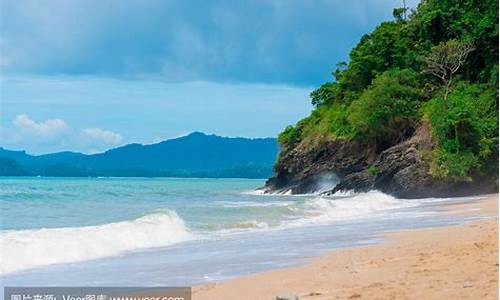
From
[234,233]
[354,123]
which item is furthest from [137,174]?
[234,233]

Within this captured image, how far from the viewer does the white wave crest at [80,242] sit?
38.5 ft

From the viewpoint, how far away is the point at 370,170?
37000 millimetres

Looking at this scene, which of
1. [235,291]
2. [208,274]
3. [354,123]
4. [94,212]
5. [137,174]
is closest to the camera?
[235,291]

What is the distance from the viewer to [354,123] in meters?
39.0

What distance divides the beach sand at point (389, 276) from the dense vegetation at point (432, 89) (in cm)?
2063

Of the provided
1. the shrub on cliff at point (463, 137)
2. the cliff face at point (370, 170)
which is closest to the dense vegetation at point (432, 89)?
the shrub on cliff at point (463, 137)

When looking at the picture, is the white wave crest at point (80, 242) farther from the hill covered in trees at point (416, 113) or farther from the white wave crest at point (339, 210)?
the hill covered in trees at point (416, 113)

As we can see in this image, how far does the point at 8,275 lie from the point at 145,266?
2.16 meters

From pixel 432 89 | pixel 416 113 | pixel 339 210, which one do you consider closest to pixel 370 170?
pixel 416 113

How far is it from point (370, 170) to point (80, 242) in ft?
85.9

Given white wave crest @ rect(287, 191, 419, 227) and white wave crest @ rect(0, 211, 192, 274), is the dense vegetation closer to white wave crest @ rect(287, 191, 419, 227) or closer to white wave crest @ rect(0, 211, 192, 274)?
white wave crest @ rect(287, 191, 419, 227)

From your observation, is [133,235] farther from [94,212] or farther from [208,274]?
[94,212]

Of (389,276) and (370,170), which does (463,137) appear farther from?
(389,276)

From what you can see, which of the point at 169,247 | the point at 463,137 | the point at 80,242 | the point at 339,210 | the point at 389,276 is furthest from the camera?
the point at 463,137
